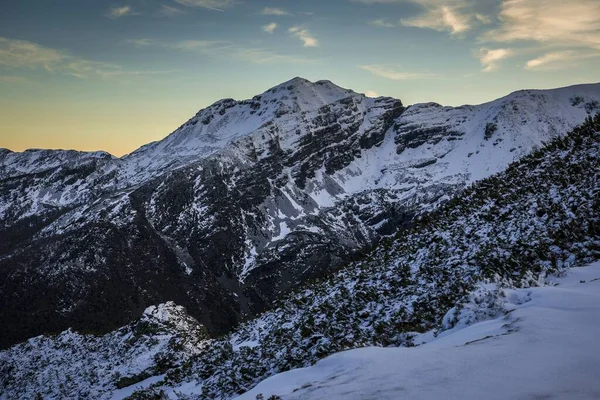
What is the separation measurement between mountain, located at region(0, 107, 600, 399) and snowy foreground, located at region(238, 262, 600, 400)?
0.04 metres

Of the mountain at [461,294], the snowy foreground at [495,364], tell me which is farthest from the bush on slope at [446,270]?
the snowy foreground at [495,364]

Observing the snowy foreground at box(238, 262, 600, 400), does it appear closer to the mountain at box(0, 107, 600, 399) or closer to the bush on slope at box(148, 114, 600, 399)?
the mountain at box(0, 107, 600, 399)

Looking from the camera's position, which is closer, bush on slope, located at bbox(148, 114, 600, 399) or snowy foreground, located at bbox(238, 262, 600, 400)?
snowy foreground, located at bbox(238, 262, 600, 400)

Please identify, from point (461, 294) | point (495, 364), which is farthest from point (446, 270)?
point (495, 364)

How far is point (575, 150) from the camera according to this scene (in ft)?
62.1

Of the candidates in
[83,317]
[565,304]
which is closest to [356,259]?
[565,304]

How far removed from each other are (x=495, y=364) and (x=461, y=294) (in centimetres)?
782

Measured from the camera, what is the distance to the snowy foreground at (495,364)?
4.96 meters

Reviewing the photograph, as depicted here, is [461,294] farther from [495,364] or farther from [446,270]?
[495,364]

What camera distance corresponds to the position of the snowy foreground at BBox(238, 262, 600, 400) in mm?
4957

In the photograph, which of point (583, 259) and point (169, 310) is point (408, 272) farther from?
point (169, 310)

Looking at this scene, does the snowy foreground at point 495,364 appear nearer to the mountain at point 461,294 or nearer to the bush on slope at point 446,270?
the mountain at point 461,294

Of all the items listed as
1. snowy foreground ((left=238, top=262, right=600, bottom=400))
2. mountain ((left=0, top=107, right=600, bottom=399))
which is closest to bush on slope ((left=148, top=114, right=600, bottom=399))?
mountain ((left=0, top=107, right=600, bottom=399))

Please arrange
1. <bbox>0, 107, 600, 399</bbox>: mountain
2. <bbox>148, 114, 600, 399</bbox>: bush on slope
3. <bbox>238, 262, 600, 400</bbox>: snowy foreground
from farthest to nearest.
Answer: <bbox>148, 114, 600, 399</bbox>: bush on slope, <bbox>0, 107, 600, 399</bbox>: mountain, <bbox>238, 262, 600, 400</bbox>: snowy foreground
